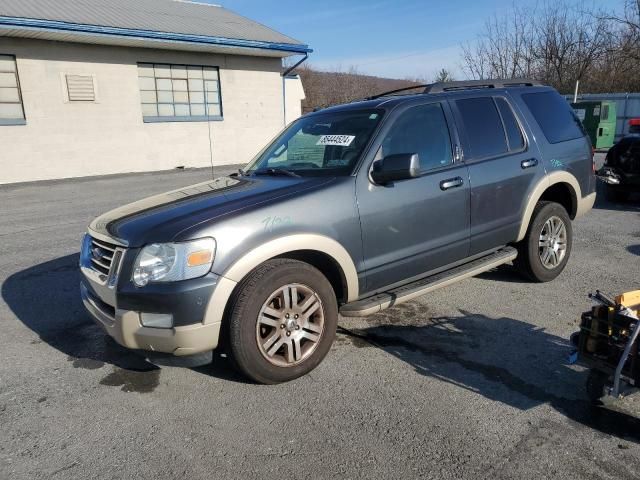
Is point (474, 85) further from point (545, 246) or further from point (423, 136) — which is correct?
point (545, 246)

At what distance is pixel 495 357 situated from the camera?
366 centimetres

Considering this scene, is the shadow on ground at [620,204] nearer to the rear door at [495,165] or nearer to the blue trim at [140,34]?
the rear door at [495,165]

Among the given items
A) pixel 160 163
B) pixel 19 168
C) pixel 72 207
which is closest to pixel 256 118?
pixel 160 163

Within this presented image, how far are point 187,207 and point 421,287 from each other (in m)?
1.87

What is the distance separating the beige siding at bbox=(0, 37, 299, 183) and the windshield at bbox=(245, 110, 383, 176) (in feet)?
41.1

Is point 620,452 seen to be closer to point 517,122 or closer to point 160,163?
point 517,122

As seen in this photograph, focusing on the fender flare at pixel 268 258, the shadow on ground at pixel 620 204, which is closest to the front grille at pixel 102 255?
the fender flare at pixel 268 258

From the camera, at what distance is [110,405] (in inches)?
126

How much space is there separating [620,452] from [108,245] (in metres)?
3.20

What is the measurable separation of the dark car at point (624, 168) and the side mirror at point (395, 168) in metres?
6.95

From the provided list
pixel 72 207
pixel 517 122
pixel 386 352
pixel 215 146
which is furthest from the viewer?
pixel 215 146

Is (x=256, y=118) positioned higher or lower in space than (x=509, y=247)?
higher

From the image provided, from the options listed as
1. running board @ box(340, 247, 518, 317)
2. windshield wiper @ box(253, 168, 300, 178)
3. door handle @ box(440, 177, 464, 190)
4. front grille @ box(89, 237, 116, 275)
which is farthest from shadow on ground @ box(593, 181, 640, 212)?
front grille @ box(89, 237, 116, 275)

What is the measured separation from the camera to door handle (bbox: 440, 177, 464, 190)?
4.07m
